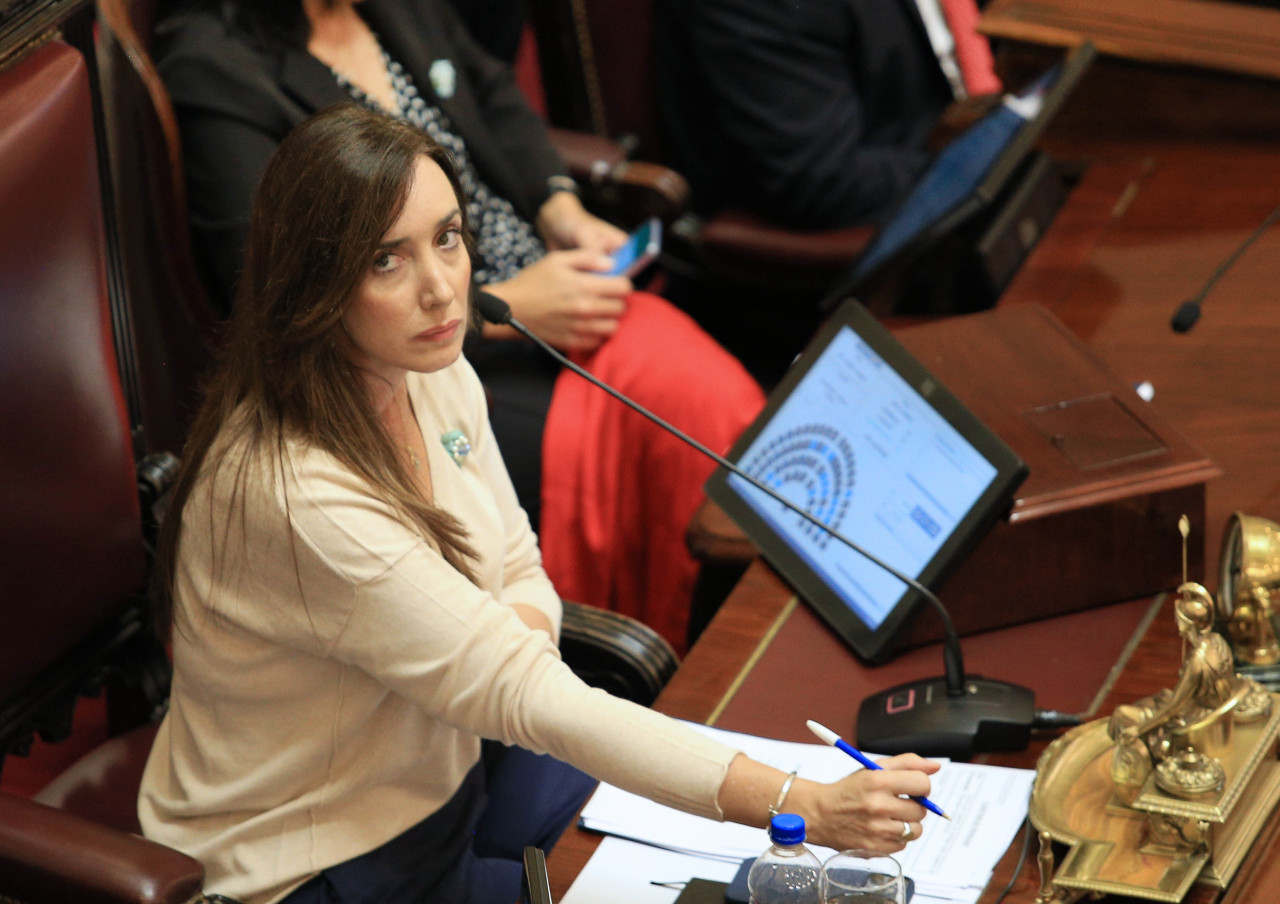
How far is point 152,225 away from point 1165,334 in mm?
1200

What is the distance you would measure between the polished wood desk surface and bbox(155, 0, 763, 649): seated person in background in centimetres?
49

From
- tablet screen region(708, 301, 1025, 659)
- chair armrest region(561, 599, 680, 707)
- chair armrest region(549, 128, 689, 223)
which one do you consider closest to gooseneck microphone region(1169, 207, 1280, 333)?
tablet screen region(708, 301, 1025, 659)

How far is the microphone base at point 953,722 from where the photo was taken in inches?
45.0

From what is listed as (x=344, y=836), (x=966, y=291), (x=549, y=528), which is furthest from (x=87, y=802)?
(x=966, y=291)

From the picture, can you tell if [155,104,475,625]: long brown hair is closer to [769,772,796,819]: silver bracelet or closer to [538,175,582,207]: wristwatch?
[769,772,796,819]: silver bracelet

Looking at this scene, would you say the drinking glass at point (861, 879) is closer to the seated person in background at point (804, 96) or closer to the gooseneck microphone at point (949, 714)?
the gooseneck microphone at point (949, 714)

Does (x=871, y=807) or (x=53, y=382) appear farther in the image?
(x=53, y=382)

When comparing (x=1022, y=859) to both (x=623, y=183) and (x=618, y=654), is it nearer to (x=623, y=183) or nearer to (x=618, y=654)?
(x=618, y=654)

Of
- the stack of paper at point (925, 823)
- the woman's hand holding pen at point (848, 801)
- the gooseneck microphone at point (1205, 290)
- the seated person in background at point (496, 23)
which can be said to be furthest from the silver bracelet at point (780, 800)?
the seated person in background at point (496, 23)

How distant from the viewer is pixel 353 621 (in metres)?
1.11

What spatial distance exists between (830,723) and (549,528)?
815 mm

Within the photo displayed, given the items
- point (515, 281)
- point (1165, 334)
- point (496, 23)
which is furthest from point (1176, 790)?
point (496, 23)

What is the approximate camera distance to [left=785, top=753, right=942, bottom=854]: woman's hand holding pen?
0.96 m

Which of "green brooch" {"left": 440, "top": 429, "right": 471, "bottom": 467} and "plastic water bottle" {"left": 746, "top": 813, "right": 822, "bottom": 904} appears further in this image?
"green brooch" {"left": 440, "top": 429, "right": 471, "bottom": 467}
